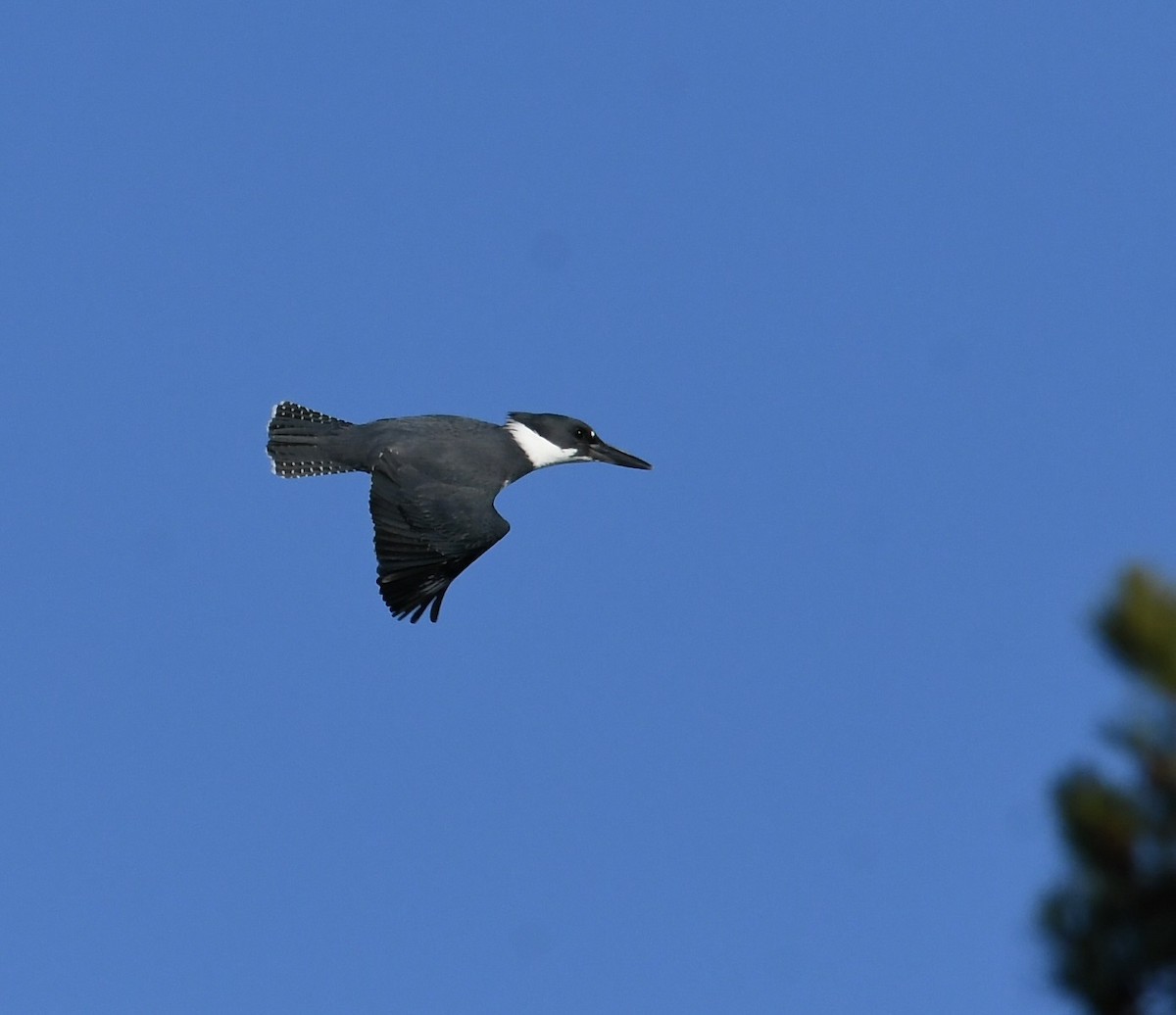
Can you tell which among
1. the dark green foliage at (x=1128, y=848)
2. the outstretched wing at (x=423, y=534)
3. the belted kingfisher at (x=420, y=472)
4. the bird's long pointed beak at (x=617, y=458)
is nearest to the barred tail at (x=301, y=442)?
the belted kingfisher at (x=420, y=472)

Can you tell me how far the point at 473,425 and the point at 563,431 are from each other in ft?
3.84

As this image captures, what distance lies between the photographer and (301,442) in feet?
38.4

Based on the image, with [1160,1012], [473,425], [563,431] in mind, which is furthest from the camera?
[563,431]

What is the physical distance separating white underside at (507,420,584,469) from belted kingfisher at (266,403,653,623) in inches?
0.4

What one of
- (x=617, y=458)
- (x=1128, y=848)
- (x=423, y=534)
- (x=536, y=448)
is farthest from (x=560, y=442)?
(x=1128, y=848)

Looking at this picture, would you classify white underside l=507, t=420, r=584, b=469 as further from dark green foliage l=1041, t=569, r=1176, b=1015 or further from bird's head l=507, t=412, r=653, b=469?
dark green foliage l=1041, t=569, r=1176, b=1015

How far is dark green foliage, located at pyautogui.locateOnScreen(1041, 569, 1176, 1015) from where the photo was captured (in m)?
2.20

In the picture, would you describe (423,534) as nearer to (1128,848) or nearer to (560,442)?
(560,442)

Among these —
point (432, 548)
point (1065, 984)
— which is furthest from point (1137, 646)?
point (432, 548)

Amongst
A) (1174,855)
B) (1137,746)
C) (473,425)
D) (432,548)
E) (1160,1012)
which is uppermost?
(473,425)

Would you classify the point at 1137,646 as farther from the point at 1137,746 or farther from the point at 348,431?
the point at 348,431

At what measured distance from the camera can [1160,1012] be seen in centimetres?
216

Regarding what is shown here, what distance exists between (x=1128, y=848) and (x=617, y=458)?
35.7 ft

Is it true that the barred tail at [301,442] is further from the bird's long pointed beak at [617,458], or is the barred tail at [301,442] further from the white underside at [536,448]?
the bird's long pointed beak at [617,458]
